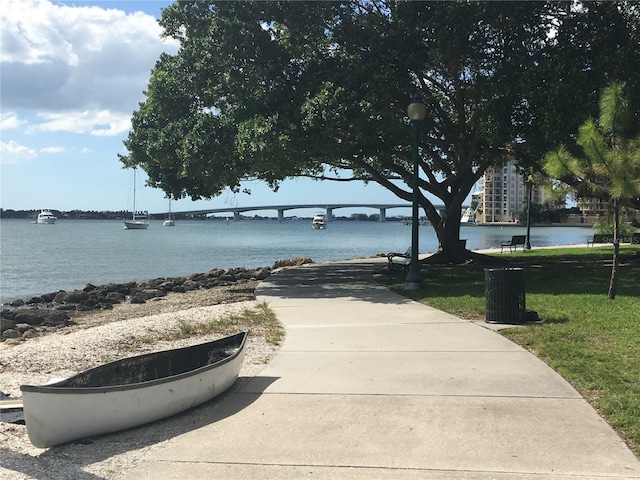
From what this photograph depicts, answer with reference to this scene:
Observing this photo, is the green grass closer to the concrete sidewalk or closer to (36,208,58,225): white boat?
the concrete sidewalk

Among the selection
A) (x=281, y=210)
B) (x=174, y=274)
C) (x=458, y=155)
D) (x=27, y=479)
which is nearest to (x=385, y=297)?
(x=27, y=479)

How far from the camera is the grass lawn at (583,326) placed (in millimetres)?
5574

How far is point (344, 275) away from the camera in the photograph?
19.3m

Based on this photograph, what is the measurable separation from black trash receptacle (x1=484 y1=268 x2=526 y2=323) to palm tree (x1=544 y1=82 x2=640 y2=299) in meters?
2.64

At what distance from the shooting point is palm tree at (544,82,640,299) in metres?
10.1

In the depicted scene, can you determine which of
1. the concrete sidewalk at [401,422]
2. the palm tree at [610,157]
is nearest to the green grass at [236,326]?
the concrete sidewalk at [401,422]

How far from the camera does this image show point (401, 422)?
16.3ft

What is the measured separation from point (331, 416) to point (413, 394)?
3.29ft

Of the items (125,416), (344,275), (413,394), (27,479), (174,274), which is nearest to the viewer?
(27,479)

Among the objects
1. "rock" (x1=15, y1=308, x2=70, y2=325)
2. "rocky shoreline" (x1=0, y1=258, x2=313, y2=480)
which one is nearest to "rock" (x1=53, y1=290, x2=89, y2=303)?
"rocky shoreline" (x1=0, y1=258, x2=313, y2=480)

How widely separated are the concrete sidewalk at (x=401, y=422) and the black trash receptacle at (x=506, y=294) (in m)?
1.28

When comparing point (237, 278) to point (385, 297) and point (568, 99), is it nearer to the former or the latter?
point (385, 297)

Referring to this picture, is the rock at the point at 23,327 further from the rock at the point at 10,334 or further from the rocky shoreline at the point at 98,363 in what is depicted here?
the rock at the point at 10,334

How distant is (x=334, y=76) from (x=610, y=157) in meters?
8.10
